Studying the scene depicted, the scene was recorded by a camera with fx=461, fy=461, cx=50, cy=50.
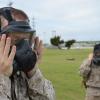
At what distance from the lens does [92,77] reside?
25.4ft

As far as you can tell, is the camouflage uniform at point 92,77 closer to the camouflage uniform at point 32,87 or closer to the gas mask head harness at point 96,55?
the gas mask head harness at point 96,55

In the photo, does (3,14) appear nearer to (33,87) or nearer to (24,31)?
(24,31)

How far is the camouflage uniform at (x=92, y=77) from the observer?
770cm

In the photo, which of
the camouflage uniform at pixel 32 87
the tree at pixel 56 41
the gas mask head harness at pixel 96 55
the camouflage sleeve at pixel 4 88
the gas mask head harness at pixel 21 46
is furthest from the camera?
the tree at pixel 56 41

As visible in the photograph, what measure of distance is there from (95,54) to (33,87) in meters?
4.47

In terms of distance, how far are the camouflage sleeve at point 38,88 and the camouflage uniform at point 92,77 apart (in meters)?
4.11

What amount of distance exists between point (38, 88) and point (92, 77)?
425cm

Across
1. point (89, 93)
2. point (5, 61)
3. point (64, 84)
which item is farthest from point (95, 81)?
point (64, 84)

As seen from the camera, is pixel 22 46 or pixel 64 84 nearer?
pixel 22 46

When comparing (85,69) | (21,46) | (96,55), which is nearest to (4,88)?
(21,46)

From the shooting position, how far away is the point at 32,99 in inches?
140

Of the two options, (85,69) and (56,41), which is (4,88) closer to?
(85,69)

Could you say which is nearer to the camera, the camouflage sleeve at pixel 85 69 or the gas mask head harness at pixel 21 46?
the gas mask head harness at pixel 21 46

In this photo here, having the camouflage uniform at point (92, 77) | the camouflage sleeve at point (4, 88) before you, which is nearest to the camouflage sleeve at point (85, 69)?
the camouflage uniform at point (92, 77)
